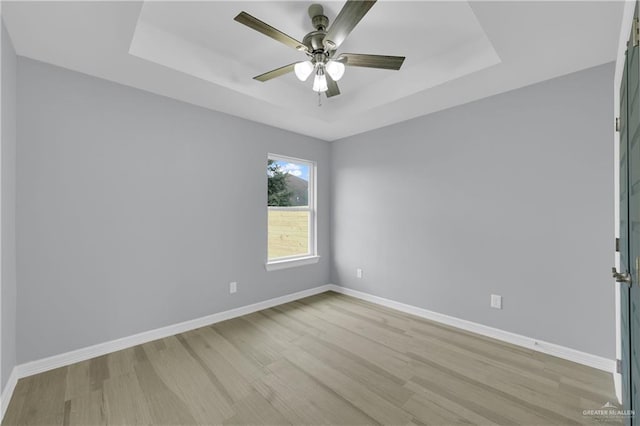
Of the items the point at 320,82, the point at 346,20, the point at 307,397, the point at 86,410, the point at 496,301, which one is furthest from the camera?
the point at 496,301

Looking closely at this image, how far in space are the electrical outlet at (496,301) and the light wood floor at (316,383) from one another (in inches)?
13.3

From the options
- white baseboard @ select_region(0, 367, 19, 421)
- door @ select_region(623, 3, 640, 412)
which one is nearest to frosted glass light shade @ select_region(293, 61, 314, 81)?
door @ select_region(623, 3, 640, 412)

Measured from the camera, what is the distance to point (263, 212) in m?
3.53

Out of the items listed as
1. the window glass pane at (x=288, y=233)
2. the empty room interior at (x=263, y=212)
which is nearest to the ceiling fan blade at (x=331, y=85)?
the empty room interior at (x=263, y=212)

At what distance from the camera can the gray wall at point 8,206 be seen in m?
1.74

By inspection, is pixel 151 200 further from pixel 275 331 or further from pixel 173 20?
pixel 275 331

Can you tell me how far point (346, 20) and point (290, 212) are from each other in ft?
8.76

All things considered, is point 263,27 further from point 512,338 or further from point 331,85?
point 512,338

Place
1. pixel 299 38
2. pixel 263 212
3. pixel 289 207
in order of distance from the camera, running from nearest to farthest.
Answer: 1. pixel 299 38
2. pixel 263 212
3. pixel 289 207

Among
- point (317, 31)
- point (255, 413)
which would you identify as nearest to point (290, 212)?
point (317, 31)

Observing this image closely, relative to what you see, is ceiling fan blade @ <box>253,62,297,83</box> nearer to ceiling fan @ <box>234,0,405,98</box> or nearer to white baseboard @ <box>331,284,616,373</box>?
ceiling fan @ <box>234,0,405,98</box>

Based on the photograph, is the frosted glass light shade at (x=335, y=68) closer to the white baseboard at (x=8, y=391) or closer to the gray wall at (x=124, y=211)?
the gray wall at (x=124, y=211)

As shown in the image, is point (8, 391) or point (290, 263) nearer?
point (8, 391)

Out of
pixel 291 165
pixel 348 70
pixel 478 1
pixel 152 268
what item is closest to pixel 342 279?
pixel 291 165
